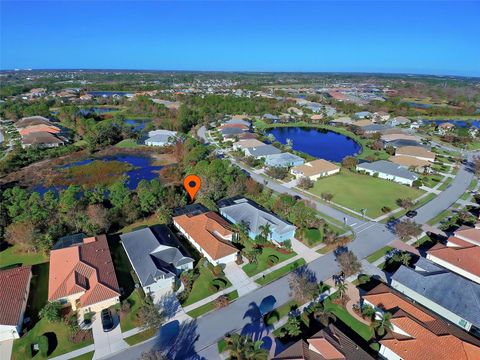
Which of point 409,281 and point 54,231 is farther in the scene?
point 54,231

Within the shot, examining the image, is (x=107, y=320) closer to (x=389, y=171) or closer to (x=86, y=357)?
(x=86, y=357)

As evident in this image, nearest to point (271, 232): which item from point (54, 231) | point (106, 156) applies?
point (54, 231)

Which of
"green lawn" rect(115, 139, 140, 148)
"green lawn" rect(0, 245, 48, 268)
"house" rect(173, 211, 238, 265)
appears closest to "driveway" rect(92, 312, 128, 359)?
"house" rect(173, 211, 238, 265)

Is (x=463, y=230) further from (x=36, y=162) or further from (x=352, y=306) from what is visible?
(x=36, y=162)

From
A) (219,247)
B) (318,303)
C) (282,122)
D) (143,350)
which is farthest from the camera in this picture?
(282,122)

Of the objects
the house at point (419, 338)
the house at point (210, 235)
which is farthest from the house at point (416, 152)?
the house at point (210, 235)

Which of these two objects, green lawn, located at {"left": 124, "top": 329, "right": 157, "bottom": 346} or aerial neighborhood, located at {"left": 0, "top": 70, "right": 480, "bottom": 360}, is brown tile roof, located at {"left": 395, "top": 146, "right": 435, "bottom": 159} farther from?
green lawn, located at {"left": 124, "top": 329, "right": 157, "bottom": 346}

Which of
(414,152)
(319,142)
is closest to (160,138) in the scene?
(319,142)
